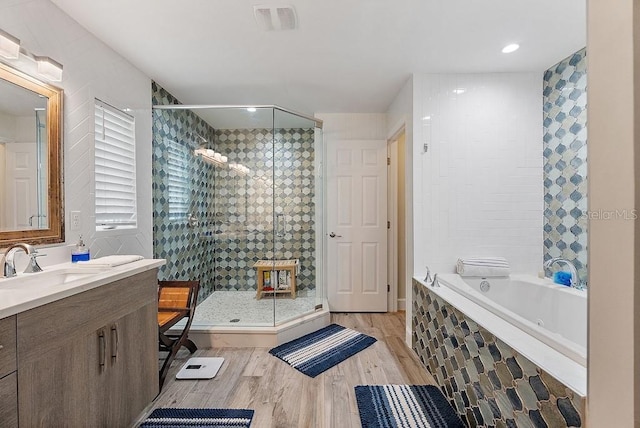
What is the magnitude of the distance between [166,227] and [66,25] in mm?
1739

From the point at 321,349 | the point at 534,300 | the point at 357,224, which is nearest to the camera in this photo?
the point at 534,300

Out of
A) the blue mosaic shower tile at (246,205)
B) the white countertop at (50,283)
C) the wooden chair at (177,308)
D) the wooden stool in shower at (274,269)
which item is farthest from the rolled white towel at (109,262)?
the wooden stool in shower at (274,269)

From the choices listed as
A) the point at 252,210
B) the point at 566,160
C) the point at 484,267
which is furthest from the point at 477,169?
the point at 252,210

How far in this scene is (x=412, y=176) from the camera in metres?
2.72

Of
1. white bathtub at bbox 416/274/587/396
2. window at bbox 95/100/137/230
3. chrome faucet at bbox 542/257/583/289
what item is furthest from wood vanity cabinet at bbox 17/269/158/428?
chrome faucet at bbox 542/257/583/289

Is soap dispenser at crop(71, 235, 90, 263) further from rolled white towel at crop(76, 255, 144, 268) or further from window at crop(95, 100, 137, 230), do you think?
window at crop(95, 100, 137, 230)

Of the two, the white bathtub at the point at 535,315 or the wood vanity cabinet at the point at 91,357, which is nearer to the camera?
the wood vanity cabinet at the point at 91,357

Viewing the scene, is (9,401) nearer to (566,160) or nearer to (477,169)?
(477,169)

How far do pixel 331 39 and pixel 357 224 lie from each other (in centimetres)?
212

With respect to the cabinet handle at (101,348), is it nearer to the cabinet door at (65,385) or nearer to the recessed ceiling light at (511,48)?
the cabinet door at (65,385)

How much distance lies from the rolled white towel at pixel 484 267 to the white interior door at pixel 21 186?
2.92 meters

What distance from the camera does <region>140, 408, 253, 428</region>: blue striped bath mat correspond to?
5.69 feet

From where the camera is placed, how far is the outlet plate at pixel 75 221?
1.92m

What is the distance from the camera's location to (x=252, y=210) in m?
3.78
